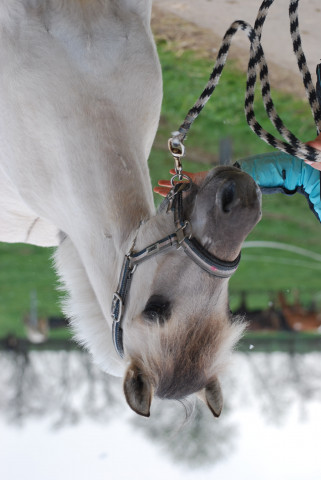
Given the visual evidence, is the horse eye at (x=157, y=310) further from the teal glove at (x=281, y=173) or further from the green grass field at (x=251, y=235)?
the green grass field at (x=251, y=235)

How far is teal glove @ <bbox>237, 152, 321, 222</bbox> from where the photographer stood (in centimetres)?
240

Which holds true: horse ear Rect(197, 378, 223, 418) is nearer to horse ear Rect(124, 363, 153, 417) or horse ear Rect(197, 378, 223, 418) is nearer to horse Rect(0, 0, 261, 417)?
horse Rect(0, 0, 261, 417)

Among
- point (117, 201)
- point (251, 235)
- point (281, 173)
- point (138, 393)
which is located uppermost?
point (117, 201)

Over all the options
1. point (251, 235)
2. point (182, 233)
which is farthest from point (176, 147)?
point (251, 235)

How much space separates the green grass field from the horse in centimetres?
300

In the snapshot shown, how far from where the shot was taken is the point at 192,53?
5.50 meters

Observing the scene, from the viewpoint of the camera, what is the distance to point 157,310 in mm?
1696

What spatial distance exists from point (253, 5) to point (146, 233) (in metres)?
4.01

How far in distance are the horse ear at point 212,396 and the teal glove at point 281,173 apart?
2.73 feet

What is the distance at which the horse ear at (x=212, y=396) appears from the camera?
6.31 feet

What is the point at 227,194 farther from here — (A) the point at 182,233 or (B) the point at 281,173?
(B) the point at 281,173

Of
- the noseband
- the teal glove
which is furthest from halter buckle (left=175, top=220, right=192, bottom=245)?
the teal glove

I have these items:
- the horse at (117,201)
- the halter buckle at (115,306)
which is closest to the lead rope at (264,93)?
the horse at (117,201)

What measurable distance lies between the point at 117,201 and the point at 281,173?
0.75m
